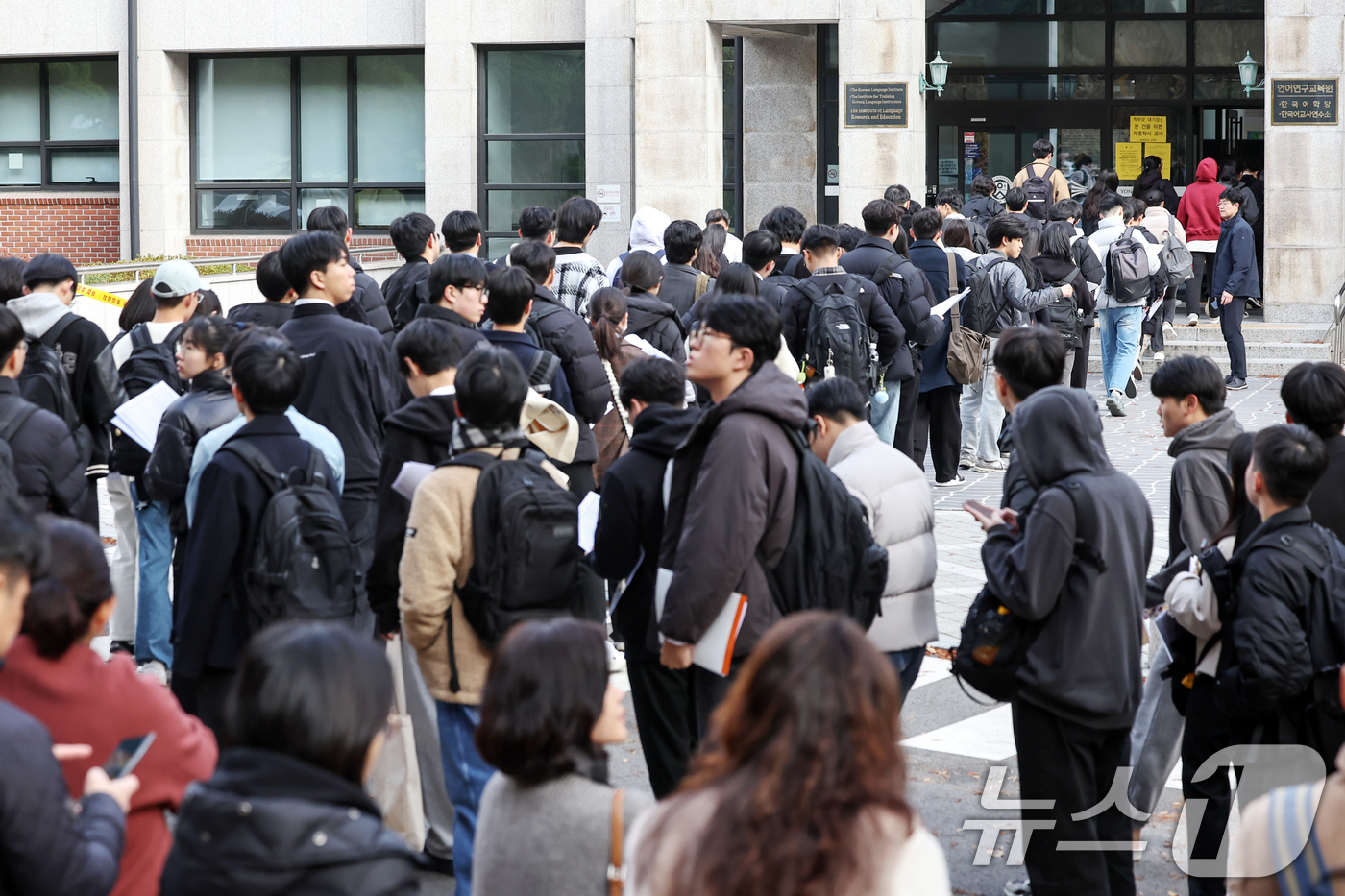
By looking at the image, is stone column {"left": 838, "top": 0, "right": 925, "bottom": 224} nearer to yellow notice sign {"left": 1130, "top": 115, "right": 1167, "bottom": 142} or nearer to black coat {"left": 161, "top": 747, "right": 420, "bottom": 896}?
yellow notice sign {"left": 1130, "top": 115, "right": 1167, "bottom": 142}

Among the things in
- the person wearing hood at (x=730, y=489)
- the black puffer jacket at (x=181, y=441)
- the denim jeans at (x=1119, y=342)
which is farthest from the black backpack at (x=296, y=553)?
the denim jeans at (x=1119, y=342)

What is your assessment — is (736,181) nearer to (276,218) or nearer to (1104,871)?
(276,218)

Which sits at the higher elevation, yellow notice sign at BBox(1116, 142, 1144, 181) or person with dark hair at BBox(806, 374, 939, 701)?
yellow notice sign at BBox(1116, 142, 1144, 181)

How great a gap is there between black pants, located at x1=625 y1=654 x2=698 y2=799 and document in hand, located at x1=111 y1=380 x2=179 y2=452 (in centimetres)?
291

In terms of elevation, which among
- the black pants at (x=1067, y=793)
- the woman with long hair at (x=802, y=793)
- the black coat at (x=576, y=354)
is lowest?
the black pants at (x=1067, y=793)

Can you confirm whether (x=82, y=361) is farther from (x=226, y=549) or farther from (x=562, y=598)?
(x=562, y=598)

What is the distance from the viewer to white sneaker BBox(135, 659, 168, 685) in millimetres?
7246

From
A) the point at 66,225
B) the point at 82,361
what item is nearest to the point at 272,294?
the point at 82,361

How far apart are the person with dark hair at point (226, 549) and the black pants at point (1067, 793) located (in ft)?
7.72

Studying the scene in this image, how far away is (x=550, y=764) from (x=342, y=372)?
3664 millimetres

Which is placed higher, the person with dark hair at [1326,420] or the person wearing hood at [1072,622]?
the person with dark hair at [1326,420]

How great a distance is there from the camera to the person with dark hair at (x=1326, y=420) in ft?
16.1

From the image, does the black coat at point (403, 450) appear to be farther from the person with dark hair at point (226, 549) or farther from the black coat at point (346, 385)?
the black coat at point (346, 385)

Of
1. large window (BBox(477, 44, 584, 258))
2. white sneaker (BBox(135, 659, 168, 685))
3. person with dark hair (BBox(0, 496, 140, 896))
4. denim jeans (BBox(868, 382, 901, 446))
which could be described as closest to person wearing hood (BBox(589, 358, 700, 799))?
person with dark hair (BBox(0, 496, 140, 896))
